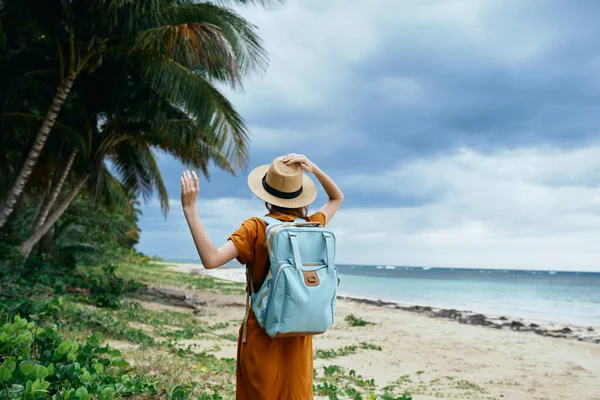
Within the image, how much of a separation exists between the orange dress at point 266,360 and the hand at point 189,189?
0.25 m

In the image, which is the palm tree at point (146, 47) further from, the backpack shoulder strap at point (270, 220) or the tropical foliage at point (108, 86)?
the backpack shoulder strap at point (270, 220)

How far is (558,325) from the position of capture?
48.7 ft

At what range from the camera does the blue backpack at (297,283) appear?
2160 millimetres

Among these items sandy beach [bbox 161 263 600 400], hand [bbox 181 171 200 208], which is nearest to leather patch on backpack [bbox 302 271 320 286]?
hand [bbox 181 171 200 208]

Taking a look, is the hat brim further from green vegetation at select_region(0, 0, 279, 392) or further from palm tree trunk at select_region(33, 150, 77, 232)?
palm tree trunk at select_region(33, 150, 77, 232)

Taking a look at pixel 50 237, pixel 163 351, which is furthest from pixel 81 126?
pixel 163 351

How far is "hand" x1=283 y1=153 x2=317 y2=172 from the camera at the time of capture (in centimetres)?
263

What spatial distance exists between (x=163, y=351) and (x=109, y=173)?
9917mm

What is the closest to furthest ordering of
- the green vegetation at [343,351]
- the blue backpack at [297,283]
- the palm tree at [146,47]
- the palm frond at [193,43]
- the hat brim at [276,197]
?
the blue backpack at [297,283] → the hat brim at [276,197] → the green vegetation at [343,351] → the palm frond at [193,43] → the palm tree at [146,47]

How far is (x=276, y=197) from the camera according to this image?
2539 mm

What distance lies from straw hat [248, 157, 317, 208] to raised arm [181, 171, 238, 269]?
360 mm

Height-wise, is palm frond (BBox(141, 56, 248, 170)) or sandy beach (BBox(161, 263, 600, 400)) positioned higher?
palm frond (BBox(141, 56, 248, 170))

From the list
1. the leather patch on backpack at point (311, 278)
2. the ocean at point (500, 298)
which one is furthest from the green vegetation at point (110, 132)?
the ocean at point (500, 298)

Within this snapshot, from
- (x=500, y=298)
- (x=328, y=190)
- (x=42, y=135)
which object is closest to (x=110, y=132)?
(x=42, y=135)
